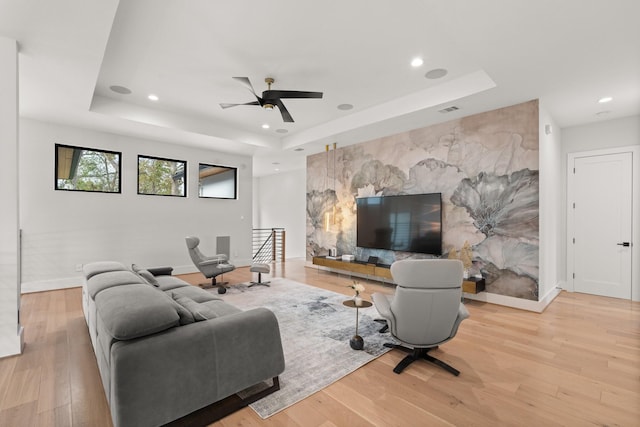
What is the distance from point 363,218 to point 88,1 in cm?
519

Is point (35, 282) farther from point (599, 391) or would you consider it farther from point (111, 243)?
point (599, 391)

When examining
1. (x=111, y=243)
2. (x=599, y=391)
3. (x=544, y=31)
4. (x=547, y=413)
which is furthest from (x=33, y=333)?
(x=544, y=31)

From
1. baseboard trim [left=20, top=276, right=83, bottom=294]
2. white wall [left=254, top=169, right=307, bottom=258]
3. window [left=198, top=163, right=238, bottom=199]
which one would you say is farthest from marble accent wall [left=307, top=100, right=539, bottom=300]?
baseboard trim [left=20, top=276, right=83, bottom=294]

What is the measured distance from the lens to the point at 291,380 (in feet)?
7.74

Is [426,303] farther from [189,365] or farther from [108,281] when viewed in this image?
[108,281]

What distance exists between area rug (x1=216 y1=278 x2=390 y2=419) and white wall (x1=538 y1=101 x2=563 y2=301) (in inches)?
104

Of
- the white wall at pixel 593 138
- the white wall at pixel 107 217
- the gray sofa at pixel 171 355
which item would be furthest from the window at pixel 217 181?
the white wall at pixel 593 138

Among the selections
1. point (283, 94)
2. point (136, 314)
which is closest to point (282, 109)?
point (283, 94)

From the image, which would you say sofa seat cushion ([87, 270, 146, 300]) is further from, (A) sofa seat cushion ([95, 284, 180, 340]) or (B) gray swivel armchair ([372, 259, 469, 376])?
(B) gray swivel armchair ([372, 259, 469, 376])

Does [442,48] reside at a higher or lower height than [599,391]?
higher

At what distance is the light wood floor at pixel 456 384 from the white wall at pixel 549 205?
3.00ft

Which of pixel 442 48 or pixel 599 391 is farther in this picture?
pixel 442 48

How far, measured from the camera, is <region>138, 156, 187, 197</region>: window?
20.8ft

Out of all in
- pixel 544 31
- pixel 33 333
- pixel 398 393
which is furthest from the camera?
pixel 33 333
